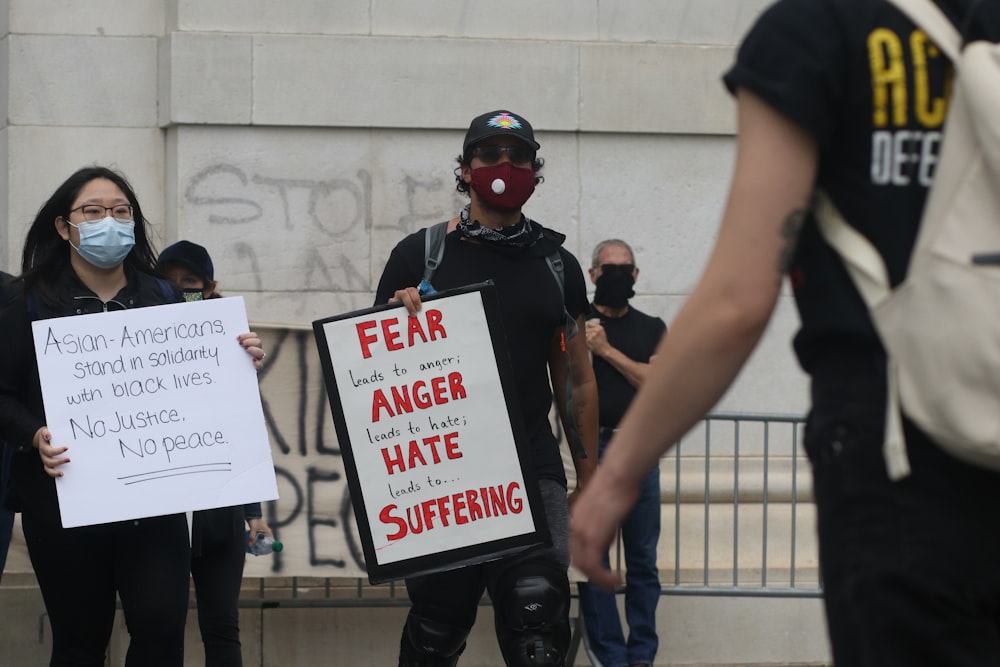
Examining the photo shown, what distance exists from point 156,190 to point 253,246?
64 centimetres

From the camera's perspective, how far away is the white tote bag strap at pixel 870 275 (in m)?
2.05

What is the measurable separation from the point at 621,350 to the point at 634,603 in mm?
1191

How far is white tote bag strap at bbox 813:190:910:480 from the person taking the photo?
6.73ft

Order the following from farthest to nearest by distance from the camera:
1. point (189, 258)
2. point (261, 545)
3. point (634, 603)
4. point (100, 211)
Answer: point (634, 603) → point (261, 545) → point (189, 258) → point (100, 211)

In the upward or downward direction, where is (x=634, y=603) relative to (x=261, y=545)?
downward

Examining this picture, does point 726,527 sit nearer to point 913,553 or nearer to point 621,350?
point 621,350

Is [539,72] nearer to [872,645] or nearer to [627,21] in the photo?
[627,21]

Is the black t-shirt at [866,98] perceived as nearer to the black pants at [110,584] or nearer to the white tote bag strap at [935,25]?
the white tote bag strap at [935,25]

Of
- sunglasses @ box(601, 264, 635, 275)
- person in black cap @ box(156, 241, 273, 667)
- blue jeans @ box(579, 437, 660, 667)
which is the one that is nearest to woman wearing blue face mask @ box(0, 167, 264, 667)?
person in black cap @ box(156, 241, 273, 667)

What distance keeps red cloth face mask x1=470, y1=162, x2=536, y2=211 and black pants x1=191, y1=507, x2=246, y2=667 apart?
1578 millimetres

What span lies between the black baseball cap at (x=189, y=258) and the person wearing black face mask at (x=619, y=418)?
178 centimetres

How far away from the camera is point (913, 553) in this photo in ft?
6.68

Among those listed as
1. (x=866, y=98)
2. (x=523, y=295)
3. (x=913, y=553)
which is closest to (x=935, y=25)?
(x=866, y=98)

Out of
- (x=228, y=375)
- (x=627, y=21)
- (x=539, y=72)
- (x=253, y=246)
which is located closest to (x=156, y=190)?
(x=253, y=246)
